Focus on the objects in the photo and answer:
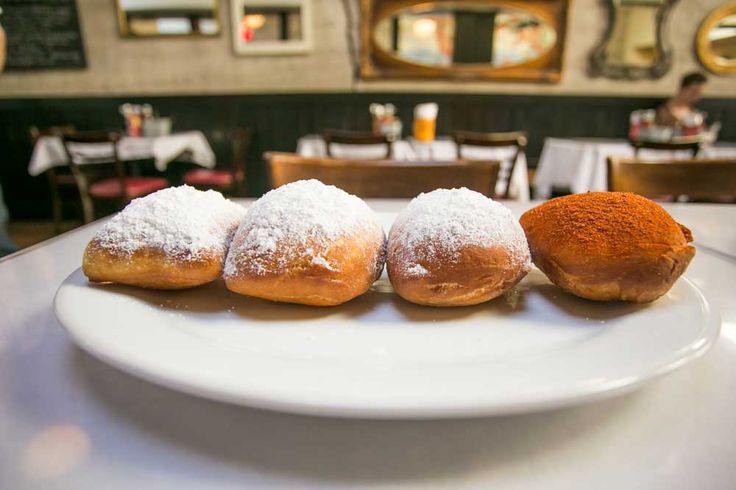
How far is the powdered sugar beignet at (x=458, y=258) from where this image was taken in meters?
0.43

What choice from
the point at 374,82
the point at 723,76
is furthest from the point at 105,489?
the point at 723,76

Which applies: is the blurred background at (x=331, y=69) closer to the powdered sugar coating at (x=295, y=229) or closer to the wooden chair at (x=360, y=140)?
the wooden chair at (x=360, y=140)

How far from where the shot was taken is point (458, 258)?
1.40 feet

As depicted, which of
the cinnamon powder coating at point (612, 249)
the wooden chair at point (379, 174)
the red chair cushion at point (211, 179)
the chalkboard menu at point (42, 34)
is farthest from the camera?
the chalkboard menu at point (42, 34)

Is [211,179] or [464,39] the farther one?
[464,39]

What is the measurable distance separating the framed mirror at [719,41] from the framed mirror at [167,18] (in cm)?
412

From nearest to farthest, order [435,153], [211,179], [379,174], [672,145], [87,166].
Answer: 1. [379,174]
2. [672,145]
3. [435,153]
4. [87,166]
5. [211,179]

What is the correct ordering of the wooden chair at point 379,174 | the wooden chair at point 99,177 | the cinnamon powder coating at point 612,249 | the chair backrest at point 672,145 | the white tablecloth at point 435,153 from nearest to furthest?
the cinnamon powder coating at point 612,249 < the wooden chair at point 379,174 < the chair backrest at point 672,145 < the white tablecloth at point 435,153 < the wooden chair at point 99,177

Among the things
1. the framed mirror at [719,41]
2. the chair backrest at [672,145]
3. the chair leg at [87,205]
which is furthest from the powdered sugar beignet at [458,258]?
the framed mirror at [719,41]

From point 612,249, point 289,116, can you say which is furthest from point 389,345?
point 289,116

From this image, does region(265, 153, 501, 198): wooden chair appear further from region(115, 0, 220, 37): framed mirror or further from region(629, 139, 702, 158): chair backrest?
region(115, 0, 220, 37): framed mirror

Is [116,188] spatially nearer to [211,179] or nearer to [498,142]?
[211,179]

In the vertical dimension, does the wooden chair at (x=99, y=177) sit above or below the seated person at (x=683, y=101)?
below

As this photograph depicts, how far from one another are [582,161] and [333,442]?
291cm
